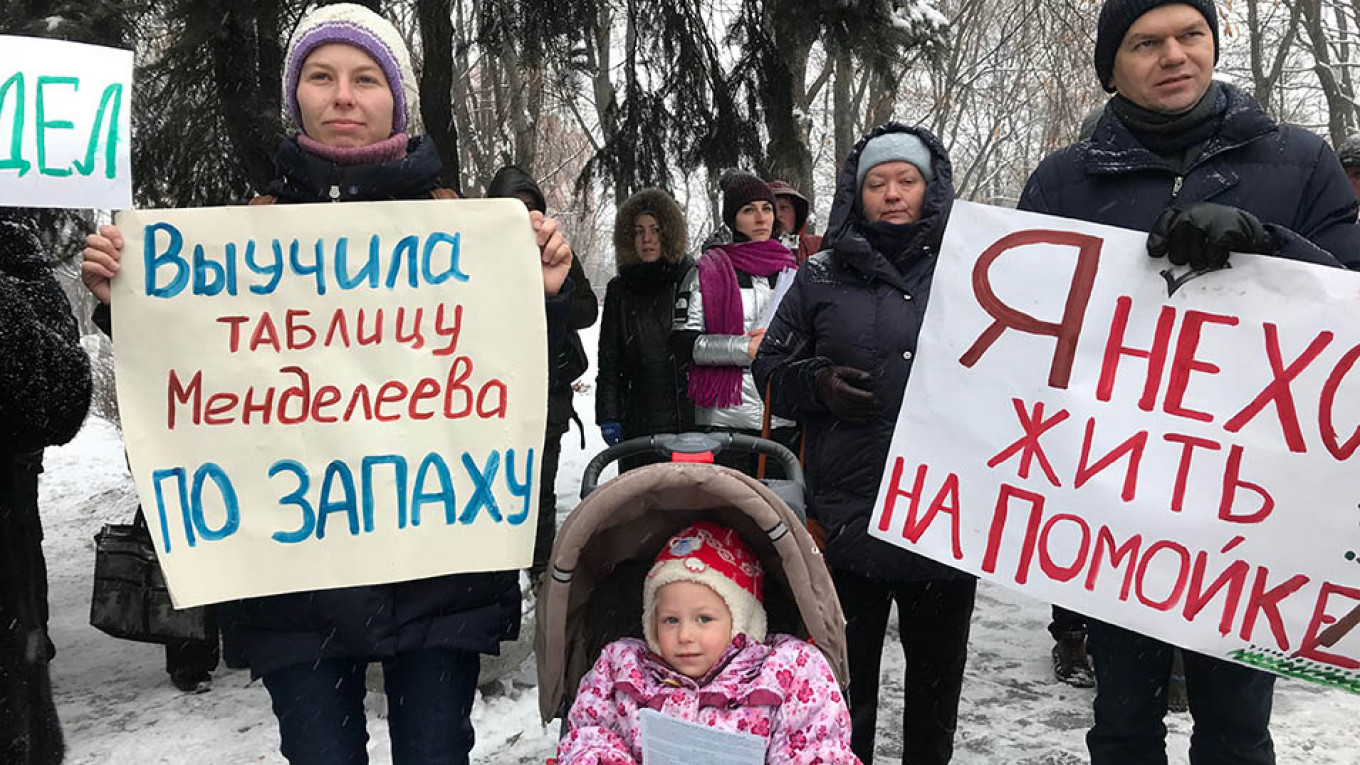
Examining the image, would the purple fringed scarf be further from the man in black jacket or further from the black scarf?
the black scarf

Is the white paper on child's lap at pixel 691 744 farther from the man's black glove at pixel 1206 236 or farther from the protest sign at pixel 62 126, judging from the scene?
the protest sign at pixel 62 126

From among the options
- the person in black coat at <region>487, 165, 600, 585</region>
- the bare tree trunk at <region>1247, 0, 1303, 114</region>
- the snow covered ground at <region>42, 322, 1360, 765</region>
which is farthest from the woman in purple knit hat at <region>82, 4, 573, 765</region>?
the bare tree trunk at <region>1247, 0, 1303, 114</region>

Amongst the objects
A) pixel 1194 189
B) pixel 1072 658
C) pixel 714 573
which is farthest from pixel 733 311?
pixel 1194 189

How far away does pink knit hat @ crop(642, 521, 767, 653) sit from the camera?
2.21m

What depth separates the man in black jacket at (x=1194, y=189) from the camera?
1982mm

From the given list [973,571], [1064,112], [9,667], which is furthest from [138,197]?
[1064,112]

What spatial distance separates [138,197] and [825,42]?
3175 millimetres

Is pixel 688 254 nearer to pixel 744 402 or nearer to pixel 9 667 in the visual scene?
pixel 744 402

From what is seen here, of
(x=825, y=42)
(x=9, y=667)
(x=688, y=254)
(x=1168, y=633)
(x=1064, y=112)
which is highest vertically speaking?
(x=1064, y=112)

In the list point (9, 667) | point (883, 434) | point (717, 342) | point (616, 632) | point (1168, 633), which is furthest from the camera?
point (717, 342)

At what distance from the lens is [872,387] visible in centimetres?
260

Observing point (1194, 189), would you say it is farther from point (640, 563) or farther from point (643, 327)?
point (643, 327)

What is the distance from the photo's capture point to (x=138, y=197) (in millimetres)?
4414

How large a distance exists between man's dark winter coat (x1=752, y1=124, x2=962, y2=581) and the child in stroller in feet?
1.18
